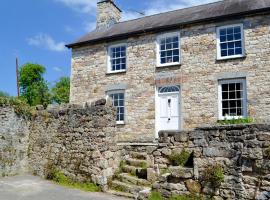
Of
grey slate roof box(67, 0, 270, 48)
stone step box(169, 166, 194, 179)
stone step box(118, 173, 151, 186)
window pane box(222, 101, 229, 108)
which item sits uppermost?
grey slate roof box(67, 0, 270, 48)

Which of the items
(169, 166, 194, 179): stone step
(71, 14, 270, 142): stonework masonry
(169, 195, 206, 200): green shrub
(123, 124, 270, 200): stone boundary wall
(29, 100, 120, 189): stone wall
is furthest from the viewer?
(71, 14, 270, 142): stonework masonry

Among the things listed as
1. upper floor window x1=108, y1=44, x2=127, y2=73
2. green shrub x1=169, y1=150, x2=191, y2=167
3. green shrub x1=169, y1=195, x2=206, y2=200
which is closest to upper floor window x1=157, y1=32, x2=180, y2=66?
upper floor window x1=108, y1=44, x2=127, y2=73

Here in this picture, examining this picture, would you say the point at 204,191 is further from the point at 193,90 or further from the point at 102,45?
the point at 102,45

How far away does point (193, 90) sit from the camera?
1368 centimetres

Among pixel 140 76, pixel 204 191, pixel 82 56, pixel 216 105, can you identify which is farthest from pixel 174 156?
pixel 82 56

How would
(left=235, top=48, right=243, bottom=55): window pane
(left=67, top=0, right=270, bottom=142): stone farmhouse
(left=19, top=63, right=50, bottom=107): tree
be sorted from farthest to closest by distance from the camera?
(left=19, top=63, right=50, bottom=107): tree < (left=235, top=48, right=243, bottom=55): window pane < (left=67, top=0, right=270, bottom=142): stone farmhouse

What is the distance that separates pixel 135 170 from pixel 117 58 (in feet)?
27.1

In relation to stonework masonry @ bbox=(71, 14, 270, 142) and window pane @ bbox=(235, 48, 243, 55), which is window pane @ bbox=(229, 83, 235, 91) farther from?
window pane @ bbox=(235, 48, 243, 55)

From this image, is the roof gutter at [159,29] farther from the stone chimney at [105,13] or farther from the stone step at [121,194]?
the stone step at [121,194]

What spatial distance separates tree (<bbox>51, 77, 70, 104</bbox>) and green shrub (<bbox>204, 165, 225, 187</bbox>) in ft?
96.1

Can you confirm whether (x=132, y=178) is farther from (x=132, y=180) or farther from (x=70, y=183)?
(x=70, y=183)

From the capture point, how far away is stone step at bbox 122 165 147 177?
8672 mm

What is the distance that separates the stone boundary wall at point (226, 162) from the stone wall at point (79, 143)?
2.00 meters

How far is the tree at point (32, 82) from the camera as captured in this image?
30531 mm
